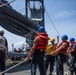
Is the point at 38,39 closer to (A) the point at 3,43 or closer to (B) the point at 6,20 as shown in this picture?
(A) the point at 3,43

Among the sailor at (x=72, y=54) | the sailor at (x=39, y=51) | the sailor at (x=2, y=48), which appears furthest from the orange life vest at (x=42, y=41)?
the sailor at (x=72, y=54)

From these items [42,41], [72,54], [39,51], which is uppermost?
[42,41]

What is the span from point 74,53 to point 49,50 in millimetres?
1275

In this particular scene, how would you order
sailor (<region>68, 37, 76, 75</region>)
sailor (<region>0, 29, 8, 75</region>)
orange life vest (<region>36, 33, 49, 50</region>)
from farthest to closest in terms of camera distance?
sailor (<region>68, 37, 76, 75</region>)
sailor (<region>0, 29, 8, 75</region>)
orange life vest (<region>36, 33, 49, 50</region>)

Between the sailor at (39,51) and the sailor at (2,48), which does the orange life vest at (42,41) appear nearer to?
the sailor at (39,51)

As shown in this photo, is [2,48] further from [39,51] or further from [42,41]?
[42,41]

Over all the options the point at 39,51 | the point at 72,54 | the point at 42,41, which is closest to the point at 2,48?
the point at 39,51

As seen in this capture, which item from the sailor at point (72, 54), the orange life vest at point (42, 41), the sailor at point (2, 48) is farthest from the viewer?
the sailor at point (72, 54)

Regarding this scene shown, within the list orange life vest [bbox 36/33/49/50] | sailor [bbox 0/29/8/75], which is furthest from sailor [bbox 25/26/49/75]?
sailor [bbox 0/29/8/75]

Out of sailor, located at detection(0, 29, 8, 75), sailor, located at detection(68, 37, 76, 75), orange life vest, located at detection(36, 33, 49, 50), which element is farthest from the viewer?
sailor, located at detection(68, 37, 76, 75)

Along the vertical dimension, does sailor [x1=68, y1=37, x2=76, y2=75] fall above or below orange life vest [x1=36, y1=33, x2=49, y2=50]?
below

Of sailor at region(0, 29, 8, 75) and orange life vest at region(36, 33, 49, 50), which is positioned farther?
sailor at region(0, 29, 8, 75)

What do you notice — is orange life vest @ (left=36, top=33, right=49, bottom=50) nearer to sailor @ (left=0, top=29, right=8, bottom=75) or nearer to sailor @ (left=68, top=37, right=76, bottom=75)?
sailor @ (left=0, top=29, right=8, bottom=75)

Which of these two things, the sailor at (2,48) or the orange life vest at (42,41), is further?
the sailor at (2,48)
